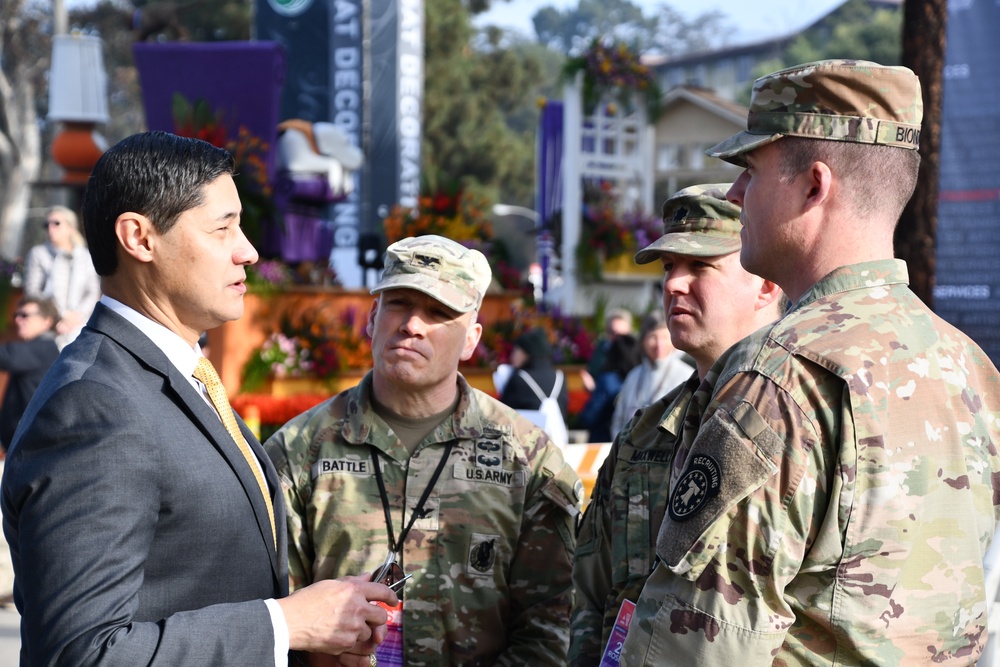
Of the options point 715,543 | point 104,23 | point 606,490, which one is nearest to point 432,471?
point 606,490

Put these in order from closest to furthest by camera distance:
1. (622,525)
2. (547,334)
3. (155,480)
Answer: (155,480) → (622,525) → (547,334)

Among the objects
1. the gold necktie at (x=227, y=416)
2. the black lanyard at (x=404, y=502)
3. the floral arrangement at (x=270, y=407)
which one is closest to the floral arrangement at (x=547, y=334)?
the floral arrangement at (x=270, y=407)

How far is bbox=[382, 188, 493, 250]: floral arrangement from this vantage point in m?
9.13

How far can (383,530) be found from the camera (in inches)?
105

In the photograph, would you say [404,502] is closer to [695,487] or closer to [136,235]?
[136,235]

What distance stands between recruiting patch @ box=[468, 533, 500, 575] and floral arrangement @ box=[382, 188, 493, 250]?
6.45 metres

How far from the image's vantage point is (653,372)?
19.0 feet

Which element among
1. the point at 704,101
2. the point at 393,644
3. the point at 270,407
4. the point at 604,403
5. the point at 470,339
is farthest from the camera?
the point at 704,101

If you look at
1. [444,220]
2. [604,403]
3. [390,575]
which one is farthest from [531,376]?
[390,575]

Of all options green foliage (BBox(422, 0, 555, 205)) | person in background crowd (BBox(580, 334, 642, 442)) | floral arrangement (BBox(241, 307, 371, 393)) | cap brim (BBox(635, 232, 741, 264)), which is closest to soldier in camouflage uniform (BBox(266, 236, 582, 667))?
cap brim (BBox(635, 232, 741, 264))

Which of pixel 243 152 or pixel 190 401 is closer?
pixel 190 401

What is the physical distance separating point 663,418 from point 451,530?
0.69m

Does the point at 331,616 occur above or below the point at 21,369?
above

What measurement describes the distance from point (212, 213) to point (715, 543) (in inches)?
42.6
